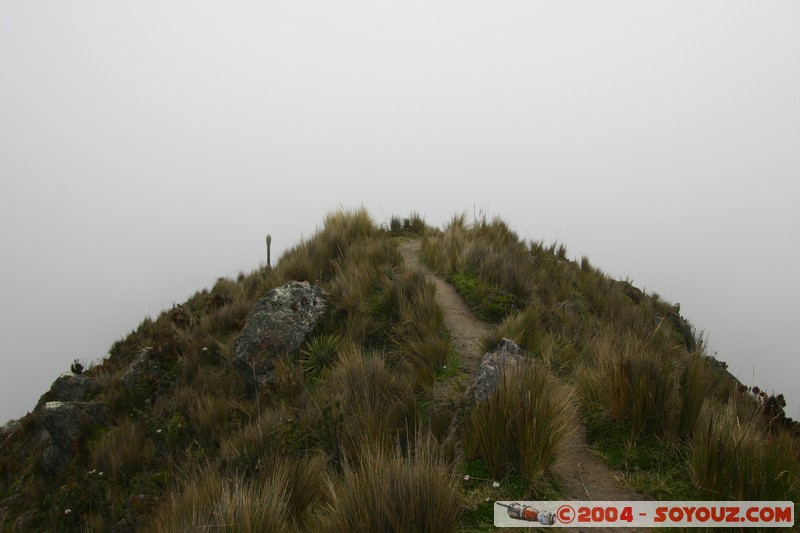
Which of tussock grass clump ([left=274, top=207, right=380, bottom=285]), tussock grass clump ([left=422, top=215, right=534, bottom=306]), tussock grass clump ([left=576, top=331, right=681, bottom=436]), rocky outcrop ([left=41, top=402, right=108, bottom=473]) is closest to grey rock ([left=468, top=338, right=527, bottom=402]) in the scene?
tussock grass clump ([left=576, top=331, right=681, bottom=436])

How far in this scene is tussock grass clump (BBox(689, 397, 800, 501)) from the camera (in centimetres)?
248

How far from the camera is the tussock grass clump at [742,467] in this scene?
248cm

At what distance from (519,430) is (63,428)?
6.48m

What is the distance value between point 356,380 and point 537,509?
2347mm

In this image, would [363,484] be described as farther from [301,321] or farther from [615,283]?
[615,283]

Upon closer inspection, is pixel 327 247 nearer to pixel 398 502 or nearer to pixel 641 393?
pixel 641 393

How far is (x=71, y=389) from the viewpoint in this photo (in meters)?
7.79

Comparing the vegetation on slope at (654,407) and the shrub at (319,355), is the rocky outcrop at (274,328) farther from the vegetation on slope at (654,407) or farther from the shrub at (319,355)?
the vegetation on slope at (654,407)

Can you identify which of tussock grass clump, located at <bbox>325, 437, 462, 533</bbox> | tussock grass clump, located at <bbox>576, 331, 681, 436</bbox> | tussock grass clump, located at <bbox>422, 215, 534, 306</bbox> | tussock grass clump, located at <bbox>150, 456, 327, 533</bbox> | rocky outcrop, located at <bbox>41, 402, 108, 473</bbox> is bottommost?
rocky outcrop, located at <bbox>41, 402, 108, 473</bbox>

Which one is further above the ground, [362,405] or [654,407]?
[654,407]

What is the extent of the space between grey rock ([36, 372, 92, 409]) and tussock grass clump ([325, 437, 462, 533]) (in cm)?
741

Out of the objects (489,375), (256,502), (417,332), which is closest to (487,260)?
(417,332)

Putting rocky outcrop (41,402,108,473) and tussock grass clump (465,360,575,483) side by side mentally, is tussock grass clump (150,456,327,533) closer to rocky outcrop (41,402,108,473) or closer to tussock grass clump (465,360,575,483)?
tussock grass clump (465,360,575,483)

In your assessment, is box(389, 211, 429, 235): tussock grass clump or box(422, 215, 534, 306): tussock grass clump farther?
box(389, 211, 429, 235): tussock grass clump
